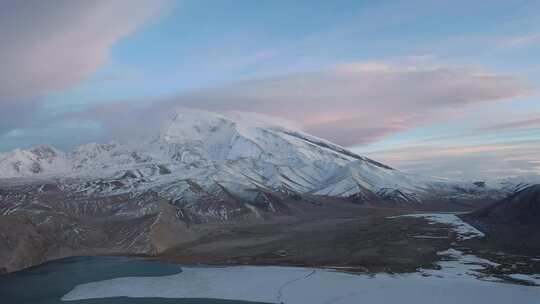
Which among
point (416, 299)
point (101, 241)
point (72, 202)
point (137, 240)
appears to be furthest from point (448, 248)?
point (72, 202)

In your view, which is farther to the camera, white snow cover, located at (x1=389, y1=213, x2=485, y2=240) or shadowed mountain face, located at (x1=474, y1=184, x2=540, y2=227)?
shadowed mountain face, located at (x1=474, y1=184, x2=540, y2=227)

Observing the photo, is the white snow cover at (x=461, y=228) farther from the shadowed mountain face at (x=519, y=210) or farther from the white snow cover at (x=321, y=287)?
the white snow cover at (x=321, y=287)

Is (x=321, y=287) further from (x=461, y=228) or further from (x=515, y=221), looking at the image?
(x=515, y=221)

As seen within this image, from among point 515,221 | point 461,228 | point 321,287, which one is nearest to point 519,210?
point 515,221

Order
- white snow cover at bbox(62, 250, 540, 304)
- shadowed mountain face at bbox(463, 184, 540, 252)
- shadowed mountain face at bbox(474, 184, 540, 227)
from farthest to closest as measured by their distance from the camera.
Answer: shadowed mountain face at bbox(474, 184, 540, 227), shadowed mountain face at bbox(463, 184, 540, 252), white snow cover at bbox(62, 250, 540, 304)

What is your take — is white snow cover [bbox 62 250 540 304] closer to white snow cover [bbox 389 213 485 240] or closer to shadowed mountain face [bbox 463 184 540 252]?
shadowed mountain face [bbox 463 184 540 252]

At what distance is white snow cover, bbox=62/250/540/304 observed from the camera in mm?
58906

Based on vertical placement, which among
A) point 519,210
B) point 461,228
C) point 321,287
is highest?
point 519,210

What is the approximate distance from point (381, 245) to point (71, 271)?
192 ft

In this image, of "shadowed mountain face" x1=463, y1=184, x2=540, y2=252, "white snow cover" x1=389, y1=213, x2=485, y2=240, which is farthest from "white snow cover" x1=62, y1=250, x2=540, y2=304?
"white snow cover" x1=389, y1=213, x2=485, y2=240

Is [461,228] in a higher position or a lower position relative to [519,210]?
lower

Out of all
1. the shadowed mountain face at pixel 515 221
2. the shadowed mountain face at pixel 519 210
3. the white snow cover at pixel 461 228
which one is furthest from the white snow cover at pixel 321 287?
the shadowed mountain face at pixel 519 210

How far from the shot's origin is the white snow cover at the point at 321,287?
58.9 metres

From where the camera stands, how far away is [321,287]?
216ft
